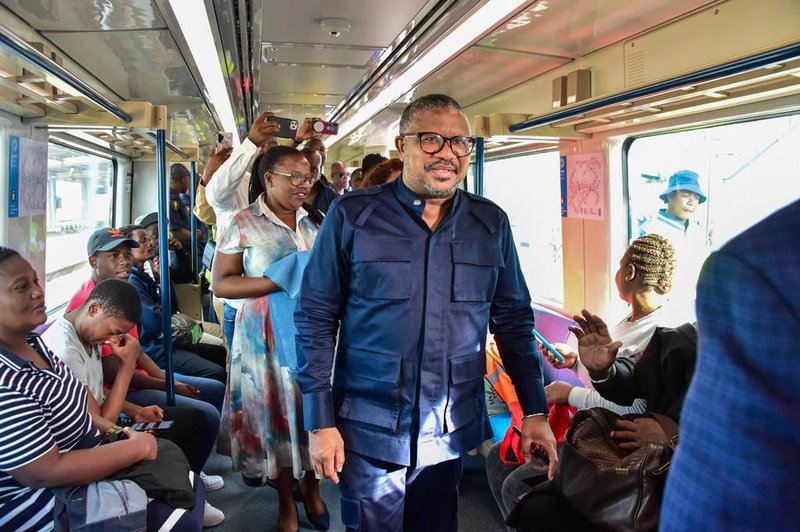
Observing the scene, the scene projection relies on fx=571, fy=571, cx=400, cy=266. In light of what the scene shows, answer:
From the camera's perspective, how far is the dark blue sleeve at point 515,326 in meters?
1.96

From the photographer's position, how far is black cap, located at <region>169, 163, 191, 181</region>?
679cm

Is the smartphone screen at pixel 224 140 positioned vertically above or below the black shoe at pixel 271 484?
above

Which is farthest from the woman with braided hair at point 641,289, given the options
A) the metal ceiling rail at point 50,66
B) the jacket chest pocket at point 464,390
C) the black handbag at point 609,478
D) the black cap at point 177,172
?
the black cap at point 177,172

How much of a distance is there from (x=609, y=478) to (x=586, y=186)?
91.9 inches

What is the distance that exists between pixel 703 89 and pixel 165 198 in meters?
2.76

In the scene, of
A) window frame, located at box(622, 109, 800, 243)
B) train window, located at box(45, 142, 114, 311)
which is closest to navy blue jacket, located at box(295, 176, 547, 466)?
window frame, located at box(622, 109, 800, 243)

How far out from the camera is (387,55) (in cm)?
394

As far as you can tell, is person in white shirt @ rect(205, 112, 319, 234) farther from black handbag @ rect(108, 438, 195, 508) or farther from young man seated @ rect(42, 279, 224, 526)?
black handbag @ rect(108, 438, 195, 508)

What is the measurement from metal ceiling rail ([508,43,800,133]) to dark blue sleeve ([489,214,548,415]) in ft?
2.59

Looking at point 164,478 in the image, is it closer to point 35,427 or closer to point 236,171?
point 35,427

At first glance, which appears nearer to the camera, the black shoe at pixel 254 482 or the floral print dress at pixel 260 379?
the floral print dress at pixel 260 379

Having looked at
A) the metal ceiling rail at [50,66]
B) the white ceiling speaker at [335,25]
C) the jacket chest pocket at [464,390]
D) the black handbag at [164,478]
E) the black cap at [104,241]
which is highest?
the white ceiling speaker at [335,25]

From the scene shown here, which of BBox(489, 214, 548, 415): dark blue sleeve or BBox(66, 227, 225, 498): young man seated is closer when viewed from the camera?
BBox(489, 214, 548, 415): dark blue sleeve

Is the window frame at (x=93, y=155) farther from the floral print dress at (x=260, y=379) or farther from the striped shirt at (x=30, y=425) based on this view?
the striped shirt at (x=30, y=425)
